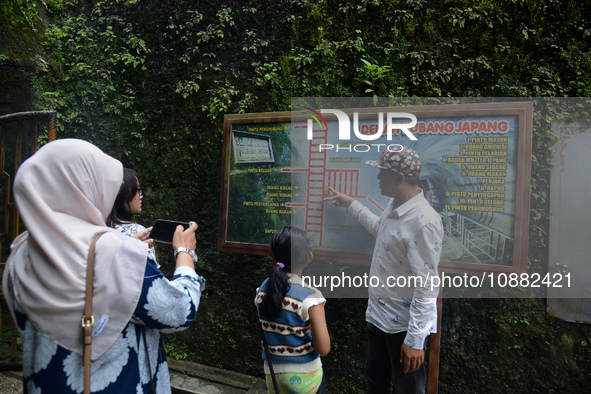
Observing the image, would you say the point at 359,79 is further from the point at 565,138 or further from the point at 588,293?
the point at 588,293

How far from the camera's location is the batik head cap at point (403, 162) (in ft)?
7.28

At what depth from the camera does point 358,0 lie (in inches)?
117

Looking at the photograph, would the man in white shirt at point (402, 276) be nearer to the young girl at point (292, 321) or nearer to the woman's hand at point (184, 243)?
the young girl at point (292, 321)

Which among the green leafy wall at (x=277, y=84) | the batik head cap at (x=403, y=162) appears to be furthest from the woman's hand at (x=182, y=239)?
the green leafy wall at (x=277, y=84)

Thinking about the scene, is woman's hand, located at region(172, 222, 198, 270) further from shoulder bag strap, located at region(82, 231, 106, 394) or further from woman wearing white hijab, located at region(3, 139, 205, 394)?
shoulder bag strap, located at region(82, 231, 106, 394)

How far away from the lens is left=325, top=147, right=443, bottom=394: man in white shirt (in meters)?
2.00

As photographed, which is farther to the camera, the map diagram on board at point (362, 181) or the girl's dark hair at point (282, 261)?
the map diagram on board at point (362, 181)

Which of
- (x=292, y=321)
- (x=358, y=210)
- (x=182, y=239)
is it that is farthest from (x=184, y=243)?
(x=358, y=210)

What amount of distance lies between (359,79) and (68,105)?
3032 mm

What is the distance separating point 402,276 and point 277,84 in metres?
1.93

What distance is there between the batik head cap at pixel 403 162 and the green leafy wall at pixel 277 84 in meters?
0.76

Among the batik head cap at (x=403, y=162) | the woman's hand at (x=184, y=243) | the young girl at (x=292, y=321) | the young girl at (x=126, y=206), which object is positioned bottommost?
the young girl at (x=292, y=321)

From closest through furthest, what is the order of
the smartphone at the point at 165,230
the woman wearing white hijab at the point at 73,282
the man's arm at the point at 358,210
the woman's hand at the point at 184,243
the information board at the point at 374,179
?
the woman wearing white hijab at the point at 73,282 < the woman's hand at the point at 184,243 < the smartphone at the point at 165,230 < the information board at the point at 374,179 < the man's arm at the point at 358,210

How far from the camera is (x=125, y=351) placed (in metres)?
1.30
